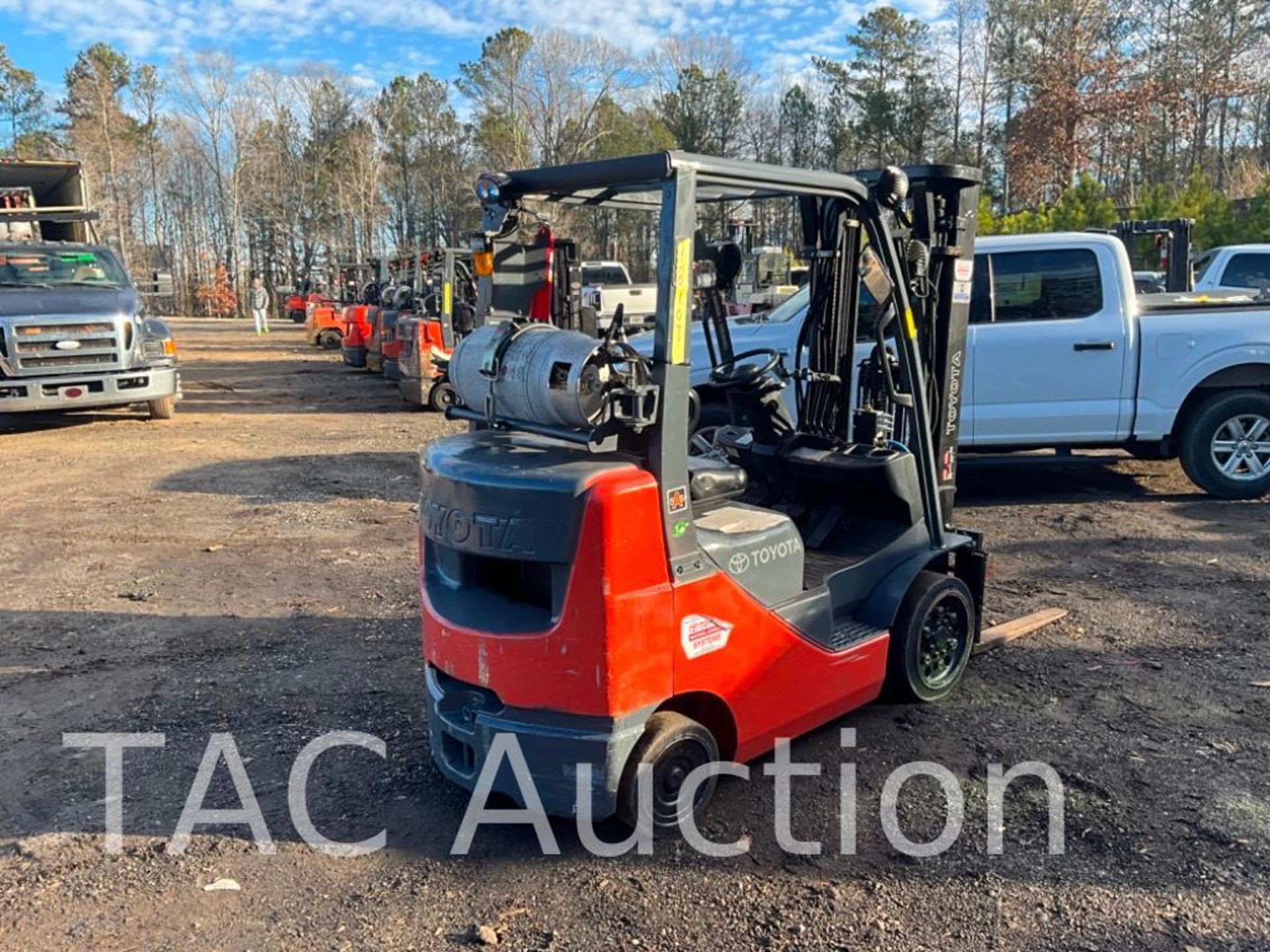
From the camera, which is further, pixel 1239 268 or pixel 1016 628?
pixel 1239 268

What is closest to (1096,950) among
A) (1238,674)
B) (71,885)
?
(1238,674)

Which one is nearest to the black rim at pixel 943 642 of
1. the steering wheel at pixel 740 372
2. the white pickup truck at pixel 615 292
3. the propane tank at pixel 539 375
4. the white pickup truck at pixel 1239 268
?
the steering wheel at pixel 740 372

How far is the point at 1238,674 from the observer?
4.97 m

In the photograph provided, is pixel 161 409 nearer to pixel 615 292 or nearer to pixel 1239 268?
pixel 615 292

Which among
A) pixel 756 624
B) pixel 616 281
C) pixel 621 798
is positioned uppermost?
pixel 616 281

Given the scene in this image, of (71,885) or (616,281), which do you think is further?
(616,281)

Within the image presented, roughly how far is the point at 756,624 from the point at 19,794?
2.96 m

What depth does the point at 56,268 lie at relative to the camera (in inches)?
514

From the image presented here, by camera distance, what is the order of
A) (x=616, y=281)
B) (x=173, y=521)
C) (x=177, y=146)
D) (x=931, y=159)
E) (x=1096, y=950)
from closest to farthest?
(x=1096, y=950), (x=173, y=521), (x=616, y=281), (x=931, y=159), (x=177, y=146)

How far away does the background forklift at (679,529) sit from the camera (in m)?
3.27

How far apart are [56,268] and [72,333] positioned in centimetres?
153

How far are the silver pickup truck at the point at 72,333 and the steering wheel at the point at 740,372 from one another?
9.83 m

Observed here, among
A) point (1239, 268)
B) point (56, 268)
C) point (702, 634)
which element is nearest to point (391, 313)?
point (56, 268)

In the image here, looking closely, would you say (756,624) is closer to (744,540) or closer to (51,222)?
(744,540)
